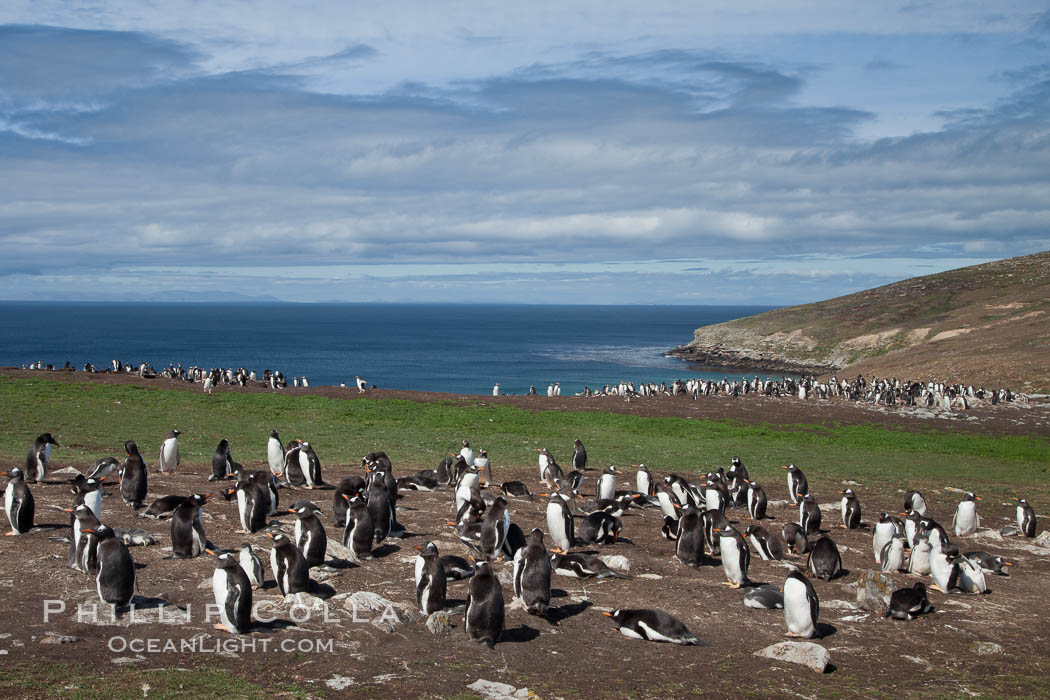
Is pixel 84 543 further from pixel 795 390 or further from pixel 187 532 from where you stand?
pixel 795 390

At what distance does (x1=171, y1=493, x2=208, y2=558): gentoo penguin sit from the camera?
36.1 ft

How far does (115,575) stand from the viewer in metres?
9.05

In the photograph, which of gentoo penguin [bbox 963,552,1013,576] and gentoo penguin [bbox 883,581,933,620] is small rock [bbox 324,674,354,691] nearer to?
gentoo penguin [bbox 883,581,933,620]

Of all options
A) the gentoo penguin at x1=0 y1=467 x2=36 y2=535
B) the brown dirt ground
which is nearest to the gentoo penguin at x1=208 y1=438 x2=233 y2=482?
the brown dirt ground

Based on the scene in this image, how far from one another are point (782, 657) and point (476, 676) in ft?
12.1

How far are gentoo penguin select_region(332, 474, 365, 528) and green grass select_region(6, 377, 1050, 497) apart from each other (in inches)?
221

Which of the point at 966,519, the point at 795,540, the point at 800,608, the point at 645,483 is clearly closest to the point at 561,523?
the point at 800,608

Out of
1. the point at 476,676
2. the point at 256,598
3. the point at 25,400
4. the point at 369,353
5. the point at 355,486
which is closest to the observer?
the point at 476,676

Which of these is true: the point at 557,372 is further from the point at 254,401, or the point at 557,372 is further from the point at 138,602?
the point at 138,602

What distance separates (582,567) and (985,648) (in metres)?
5.36

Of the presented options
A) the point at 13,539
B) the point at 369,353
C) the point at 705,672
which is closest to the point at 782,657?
the point at 705,672

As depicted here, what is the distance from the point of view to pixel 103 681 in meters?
7.45

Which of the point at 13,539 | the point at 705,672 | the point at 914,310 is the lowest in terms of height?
the point at 705,672

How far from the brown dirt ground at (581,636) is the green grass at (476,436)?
9244 mm
